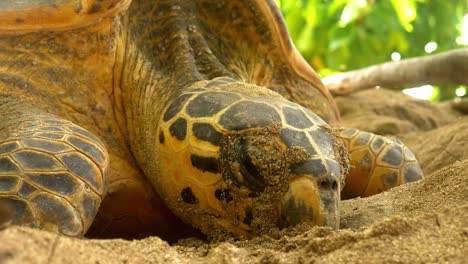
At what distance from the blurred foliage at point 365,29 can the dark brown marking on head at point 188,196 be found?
4.19m

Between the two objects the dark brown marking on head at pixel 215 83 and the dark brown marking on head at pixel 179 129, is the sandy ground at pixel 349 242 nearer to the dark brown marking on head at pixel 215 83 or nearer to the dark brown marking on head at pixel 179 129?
the dark brown marking on head at pixel 179 129

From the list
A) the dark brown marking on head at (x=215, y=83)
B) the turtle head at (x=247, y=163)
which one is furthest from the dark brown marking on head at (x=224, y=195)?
the dark brown marking on head at (x=215, y=83)

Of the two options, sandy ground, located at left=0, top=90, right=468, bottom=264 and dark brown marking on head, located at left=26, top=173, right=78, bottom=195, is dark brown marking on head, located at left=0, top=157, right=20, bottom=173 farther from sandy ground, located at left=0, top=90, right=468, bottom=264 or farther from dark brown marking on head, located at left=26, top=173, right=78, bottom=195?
sandy ground, located at left=0, top=90, right=468, bottom=264

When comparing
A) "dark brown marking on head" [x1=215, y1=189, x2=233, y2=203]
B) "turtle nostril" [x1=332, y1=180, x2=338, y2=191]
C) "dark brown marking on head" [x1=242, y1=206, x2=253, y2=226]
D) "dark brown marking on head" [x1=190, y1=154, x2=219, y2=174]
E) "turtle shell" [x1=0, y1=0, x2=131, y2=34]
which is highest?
"turtle shell" [x1=0, y1=0, x2=131, y2=34]

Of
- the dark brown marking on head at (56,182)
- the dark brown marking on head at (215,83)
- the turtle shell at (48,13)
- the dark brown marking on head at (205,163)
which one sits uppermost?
the turtle shell at (48,13)

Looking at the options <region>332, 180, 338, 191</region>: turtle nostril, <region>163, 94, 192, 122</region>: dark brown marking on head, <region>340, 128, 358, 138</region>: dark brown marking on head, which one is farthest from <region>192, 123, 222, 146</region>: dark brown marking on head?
<region>340, 128, 358, 138</region>: dark brown marking on head

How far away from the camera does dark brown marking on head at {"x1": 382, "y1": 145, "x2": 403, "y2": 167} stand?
268 cm

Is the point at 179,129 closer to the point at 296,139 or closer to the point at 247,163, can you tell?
the point at 247,163

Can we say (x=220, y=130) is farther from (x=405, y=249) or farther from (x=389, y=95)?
(x=389, y=95)

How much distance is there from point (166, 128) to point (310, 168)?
1.77ft

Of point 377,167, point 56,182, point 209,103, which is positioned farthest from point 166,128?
point 377,167

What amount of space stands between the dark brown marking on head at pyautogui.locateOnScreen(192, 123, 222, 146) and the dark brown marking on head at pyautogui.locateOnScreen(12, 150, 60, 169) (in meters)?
0.44

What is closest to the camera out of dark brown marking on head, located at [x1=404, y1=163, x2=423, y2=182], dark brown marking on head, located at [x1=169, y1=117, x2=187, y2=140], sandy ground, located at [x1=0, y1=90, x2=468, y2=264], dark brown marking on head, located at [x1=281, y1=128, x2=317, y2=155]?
sandy ground, located at [x1=0, y1=90, x2=468, y2=264]

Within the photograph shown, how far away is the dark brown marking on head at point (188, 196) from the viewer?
197 centimetres
